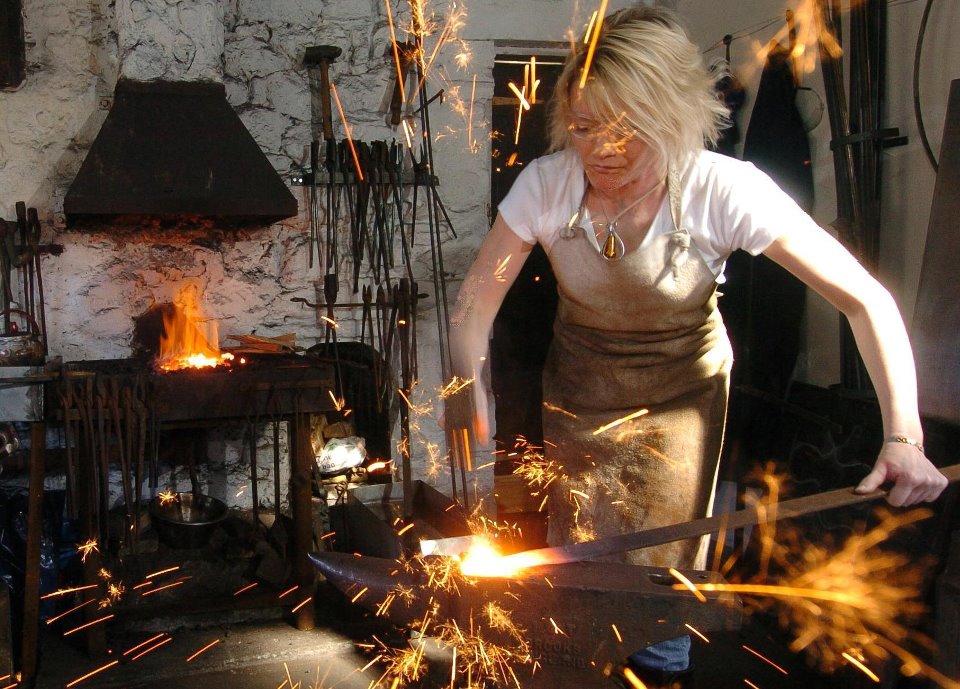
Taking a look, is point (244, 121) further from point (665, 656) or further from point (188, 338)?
point (665, 656)

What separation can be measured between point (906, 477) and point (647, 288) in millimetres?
737

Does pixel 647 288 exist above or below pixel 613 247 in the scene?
below

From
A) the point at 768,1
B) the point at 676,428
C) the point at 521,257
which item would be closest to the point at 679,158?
the point at 521,257

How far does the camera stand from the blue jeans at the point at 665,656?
88.9 inches

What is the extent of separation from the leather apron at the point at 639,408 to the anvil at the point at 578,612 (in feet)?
2.39

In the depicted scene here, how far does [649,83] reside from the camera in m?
1.83

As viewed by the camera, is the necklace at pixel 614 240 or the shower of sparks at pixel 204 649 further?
the shower of sparks at pixel 204 649

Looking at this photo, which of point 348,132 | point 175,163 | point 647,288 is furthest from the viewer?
point 348,132

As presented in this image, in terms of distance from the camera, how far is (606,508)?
89.8 inches

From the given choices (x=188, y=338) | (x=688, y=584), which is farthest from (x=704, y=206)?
(x=188, y=338)

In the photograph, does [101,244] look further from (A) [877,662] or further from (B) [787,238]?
(A) [877,662]

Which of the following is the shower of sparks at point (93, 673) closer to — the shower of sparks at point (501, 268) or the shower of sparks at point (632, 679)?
the shower of sparks at point (632, 679)

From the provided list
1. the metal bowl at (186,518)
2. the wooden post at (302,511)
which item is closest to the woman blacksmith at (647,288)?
the wooden post at (302,511)

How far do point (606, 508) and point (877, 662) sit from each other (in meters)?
0.95
